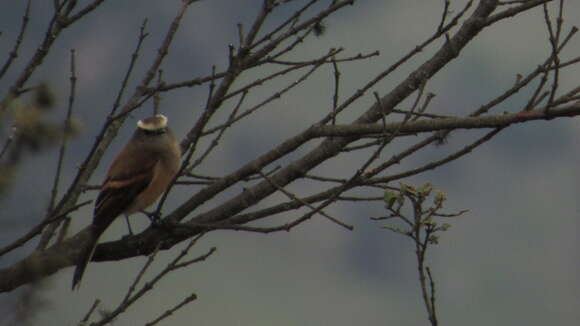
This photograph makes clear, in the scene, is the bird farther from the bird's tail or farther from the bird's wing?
the bird's tail

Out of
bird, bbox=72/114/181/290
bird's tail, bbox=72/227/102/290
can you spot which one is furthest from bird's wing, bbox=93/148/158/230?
bird's tail, bbox=72/227/102/290

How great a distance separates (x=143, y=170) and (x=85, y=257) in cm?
193

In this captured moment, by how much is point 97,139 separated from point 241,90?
1.55m

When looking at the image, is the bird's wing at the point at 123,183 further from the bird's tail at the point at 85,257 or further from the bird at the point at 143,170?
the bird's tail at the point at 85,257

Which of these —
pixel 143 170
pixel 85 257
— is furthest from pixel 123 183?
pixel 85 257

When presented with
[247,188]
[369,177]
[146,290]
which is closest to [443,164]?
[369,177]

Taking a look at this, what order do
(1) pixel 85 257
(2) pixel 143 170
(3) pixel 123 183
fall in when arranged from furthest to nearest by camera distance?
1. (2) pixel 143 170
2. (3) pixel 123 183
3. (1) pixel 85 257

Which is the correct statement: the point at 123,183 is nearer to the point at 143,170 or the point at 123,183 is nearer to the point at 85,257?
the point at 143,170

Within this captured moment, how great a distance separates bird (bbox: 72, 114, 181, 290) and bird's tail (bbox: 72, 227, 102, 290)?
100 cm

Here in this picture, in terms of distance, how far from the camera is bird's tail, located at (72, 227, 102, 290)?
21.4 feet

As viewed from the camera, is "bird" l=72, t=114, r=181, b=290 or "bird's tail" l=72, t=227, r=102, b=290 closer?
"bird's tail" l=72, t=227, r=102, b=290

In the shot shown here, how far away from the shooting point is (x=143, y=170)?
8344mm

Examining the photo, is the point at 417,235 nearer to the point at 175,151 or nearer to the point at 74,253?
the point at 74,253

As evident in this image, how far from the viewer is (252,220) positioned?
20.0 feet
